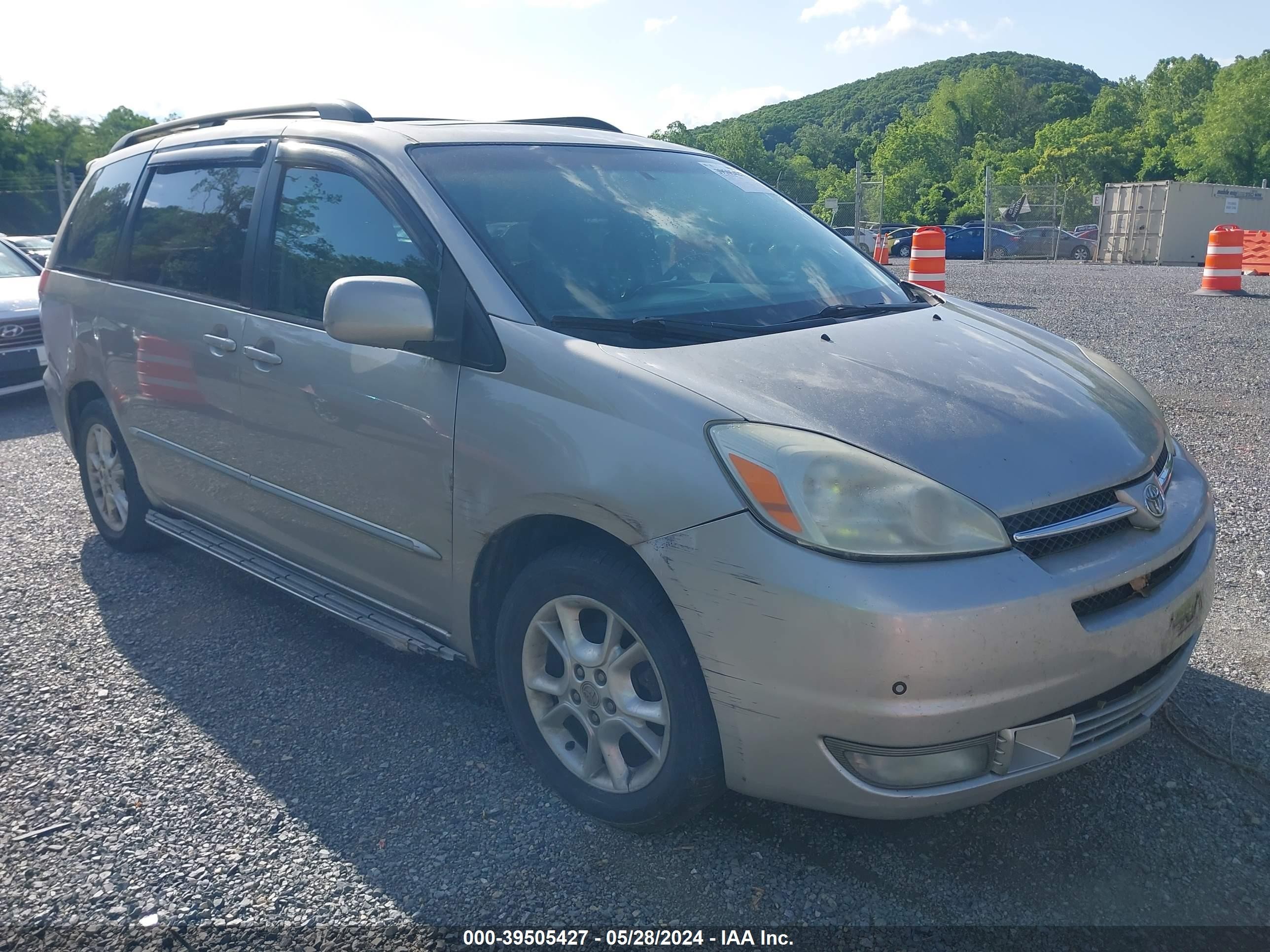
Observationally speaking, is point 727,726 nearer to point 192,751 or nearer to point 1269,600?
point 192,751

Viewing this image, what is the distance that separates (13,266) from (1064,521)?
34.8 feet

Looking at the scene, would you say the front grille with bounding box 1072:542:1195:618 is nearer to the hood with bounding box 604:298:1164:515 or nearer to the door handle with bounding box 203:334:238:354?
the hood with bounding box 604:298:1164:515

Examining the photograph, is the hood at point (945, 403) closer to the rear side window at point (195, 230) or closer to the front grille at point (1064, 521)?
the front grille at point (1064, 521)

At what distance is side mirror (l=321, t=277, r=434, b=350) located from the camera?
2.84 meters

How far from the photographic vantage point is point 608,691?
2.62m

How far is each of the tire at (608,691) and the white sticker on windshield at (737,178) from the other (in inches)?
77.2

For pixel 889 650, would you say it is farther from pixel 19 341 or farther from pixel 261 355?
pixel 19 341

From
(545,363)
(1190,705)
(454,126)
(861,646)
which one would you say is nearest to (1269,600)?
(1190,705)

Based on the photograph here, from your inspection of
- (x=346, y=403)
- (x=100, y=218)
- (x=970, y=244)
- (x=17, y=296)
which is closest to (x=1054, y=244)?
(x=970, y=244)

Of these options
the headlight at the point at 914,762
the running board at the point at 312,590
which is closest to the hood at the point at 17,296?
the running board at the point at 312,590

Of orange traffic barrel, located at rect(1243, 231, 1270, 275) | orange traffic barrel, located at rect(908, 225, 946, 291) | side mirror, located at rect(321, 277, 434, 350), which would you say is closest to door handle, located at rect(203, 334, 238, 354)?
side mirror, located at rect(321, 277, 434, 350)

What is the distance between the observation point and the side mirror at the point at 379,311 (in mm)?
2844

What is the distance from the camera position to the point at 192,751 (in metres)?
3.17

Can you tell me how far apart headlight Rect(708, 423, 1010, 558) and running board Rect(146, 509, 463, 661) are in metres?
1.23
